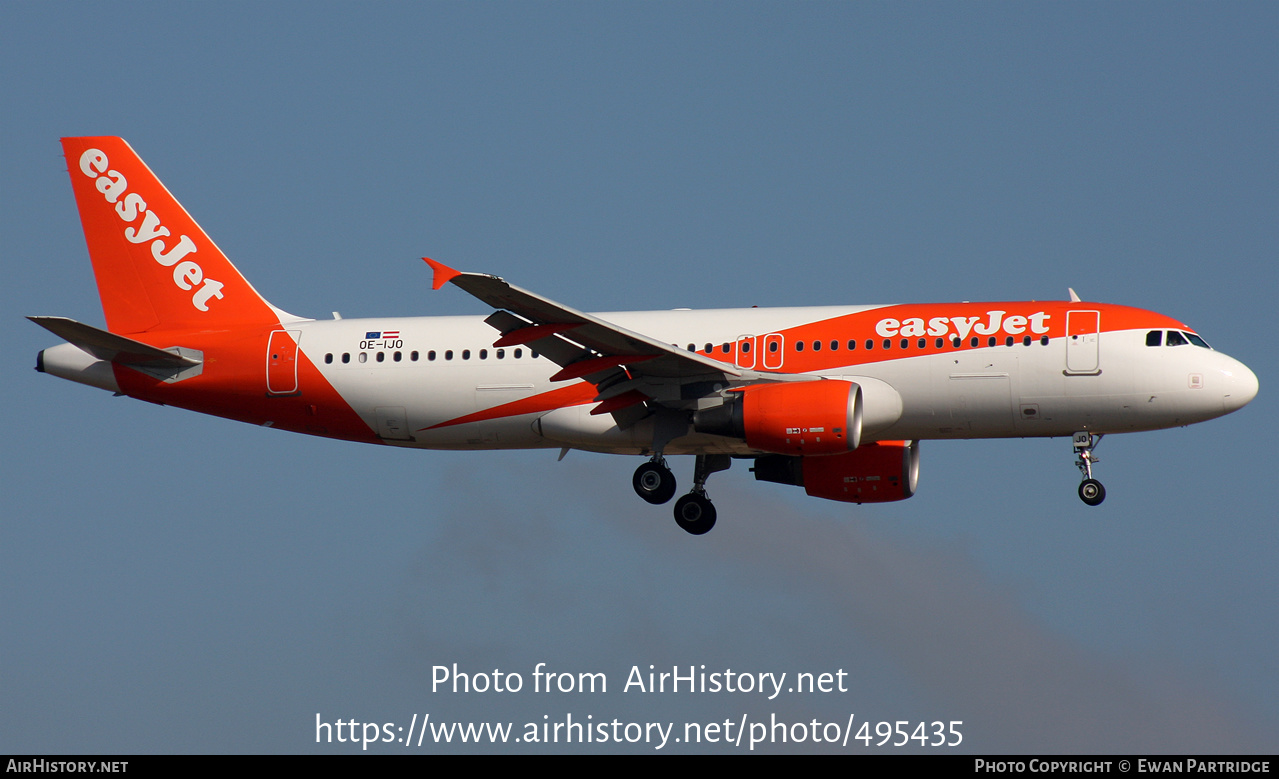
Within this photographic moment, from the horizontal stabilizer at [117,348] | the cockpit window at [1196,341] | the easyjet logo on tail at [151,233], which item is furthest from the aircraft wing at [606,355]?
the easyjet logo on tail at [151,233]

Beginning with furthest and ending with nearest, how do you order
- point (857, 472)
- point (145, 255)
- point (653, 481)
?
point (145, 255), point (857, 472), point (653, 481)

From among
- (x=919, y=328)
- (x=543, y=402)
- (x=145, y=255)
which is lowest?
(x=543, y=402)

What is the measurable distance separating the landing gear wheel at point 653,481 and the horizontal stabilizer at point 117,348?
11.4m

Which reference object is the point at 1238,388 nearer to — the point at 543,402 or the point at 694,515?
the point at 694,515

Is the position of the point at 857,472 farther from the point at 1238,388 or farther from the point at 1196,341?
the point at 1238,388

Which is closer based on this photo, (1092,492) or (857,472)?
(1092,492)

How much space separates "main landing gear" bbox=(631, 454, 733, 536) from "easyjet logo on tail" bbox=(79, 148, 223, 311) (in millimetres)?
12314

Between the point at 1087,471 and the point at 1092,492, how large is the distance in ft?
1.57

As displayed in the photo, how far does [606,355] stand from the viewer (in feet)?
115

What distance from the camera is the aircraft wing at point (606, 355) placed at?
3300 centimetres

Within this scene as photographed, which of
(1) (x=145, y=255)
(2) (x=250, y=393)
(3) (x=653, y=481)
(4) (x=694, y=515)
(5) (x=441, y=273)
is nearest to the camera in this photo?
(5) (x=441, y=273)

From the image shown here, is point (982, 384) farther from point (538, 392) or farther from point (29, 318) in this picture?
point (29, 318)

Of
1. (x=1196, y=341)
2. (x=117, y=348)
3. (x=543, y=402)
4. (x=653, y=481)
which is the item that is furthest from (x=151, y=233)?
(x=1196, y=341)

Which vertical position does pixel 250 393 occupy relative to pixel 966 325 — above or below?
below
